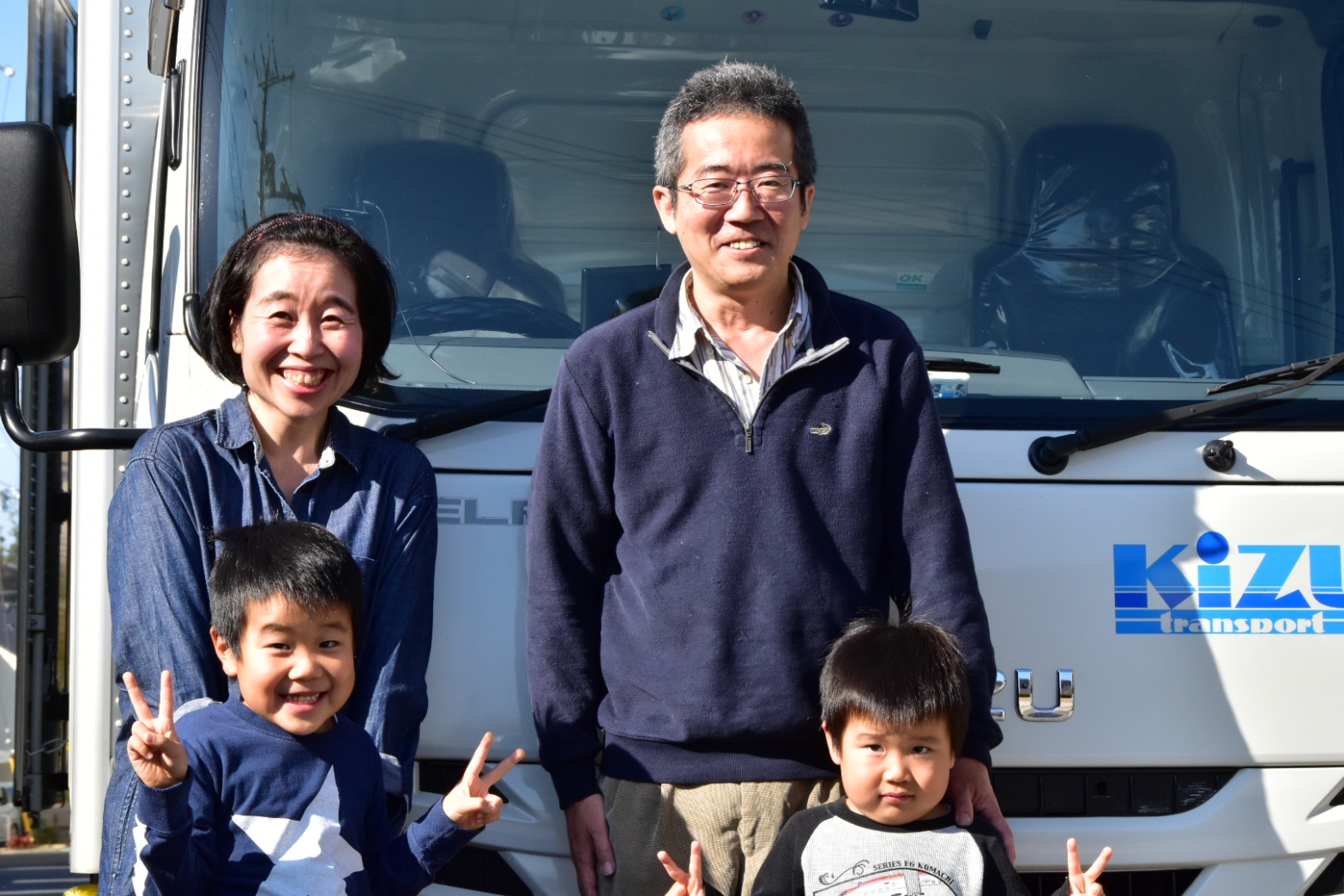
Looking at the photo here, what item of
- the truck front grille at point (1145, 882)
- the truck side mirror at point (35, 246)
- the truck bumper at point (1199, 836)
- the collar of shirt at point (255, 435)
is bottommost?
the truck front grille at point (1145, 882)

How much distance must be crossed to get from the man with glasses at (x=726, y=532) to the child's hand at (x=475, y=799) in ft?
0.86

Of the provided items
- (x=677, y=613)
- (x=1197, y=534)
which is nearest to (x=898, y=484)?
(x=677, y=613)

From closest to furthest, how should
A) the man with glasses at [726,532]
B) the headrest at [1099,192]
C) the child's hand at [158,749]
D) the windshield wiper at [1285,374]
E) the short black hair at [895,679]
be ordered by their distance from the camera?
the child's hand at [158,749], the short black hair at [895,679], the man with glasses at [726,532], the windshield wiper at [1285,374], the headrest at [1099,192]

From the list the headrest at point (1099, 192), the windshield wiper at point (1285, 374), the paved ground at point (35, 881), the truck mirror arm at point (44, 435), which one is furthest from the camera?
the paved ground at point (35, 881)

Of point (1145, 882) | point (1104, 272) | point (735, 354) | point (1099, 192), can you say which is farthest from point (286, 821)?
point (1099, 192)

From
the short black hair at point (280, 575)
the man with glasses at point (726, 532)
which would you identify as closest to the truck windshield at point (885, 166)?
the man with glasses at point (726, 532)

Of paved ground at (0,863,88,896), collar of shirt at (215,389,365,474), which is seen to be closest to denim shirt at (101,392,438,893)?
collar of shirt at (215,389,365,474)

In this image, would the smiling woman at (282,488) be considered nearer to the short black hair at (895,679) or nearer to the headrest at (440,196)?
the headrest at (440,196)

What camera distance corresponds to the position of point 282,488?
252 centimetres

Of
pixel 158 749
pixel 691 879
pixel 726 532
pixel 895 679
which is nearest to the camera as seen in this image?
pixel 158 749

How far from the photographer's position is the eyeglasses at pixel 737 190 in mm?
2408

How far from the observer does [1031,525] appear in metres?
2.66

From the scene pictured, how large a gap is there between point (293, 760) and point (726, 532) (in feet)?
2.44

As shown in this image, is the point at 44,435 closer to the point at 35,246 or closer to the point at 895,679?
the point at 35,246
